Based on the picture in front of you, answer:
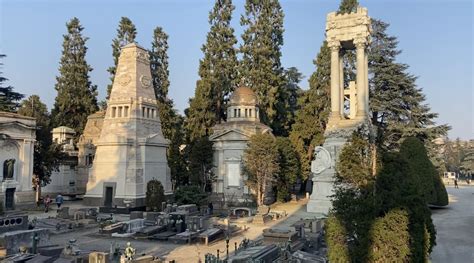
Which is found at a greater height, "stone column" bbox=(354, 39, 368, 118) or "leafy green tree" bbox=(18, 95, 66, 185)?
"stone column" bbox=(354, 39, 368, 118)

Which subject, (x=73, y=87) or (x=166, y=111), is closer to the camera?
(x=166, y=111)

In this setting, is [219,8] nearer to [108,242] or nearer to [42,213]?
[42,213]

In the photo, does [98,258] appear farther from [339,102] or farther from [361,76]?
[361,76]

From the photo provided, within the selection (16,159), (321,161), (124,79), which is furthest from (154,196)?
(321,161)

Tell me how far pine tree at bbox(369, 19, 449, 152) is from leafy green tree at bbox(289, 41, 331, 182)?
172 inches

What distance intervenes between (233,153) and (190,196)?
6.18 m

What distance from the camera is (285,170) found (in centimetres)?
3262

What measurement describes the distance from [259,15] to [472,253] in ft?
106

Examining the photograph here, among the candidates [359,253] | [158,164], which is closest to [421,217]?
[359,253]

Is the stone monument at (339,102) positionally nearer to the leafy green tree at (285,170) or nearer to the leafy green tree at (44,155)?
the leafy green tree at (285,170)

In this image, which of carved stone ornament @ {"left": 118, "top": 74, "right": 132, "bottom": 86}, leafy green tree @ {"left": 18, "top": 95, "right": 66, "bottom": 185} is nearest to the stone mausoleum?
leafy green tree @ {"left": 18, "top": 95, "right": 66, "bottom": 185}

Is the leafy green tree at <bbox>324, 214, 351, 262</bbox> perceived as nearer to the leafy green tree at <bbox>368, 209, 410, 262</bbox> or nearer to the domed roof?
the leafy green tree at <bbox>368, 209, 410, 262</bbox>

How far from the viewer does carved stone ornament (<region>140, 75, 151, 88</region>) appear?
2939 centimetres

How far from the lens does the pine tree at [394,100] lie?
31891 mm
